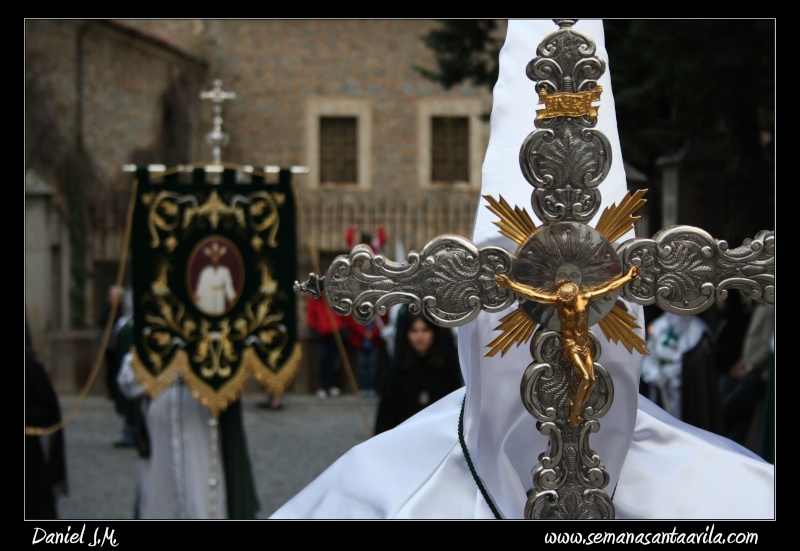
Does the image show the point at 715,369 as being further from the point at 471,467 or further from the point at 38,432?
the point at 471,467

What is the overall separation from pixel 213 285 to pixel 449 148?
17.7m

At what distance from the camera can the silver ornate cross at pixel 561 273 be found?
2035 millimetres

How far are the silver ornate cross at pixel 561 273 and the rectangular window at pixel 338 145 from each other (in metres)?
22.7

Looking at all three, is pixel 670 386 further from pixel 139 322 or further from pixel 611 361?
pixel 611 361

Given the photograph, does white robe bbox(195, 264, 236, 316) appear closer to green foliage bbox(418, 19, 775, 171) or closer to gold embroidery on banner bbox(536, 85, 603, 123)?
green foliage bbox(418, 19, 775, 171)

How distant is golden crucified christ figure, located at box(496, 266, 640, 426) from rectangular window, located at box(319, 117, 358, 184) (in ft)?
74.5

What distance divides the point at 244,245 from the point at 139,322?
735 millimetres

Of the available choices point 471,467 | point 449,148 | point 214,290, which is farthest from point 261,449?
point 449,148

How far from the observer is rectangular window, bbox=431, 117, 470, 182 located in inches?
953

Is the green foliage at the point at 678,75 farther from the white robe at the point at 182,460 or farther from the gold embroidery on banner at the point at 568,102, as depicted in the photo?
the gold embroidery on banner at the point at 568,102

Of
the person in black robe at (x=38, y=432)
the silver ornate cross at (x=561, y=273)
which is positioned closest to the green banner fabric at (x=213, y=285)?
the person in black robe at (x=38, y=432)

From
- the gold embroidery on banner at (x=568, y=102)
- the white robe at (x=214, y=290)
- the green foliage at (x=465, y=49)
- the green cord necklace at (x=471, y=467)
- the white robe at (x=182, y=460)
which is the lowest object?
the white robe at (x=182, y=460)

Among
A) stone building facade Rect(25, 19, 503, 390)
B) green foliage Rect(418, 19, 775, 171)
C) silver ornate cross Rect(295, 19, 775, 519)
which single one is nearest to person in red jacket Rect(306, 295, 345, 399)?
green foliage Rect(418, 19, 775, 171)
